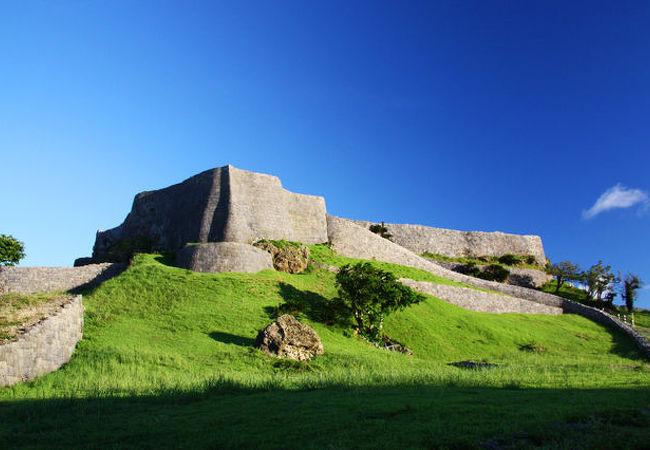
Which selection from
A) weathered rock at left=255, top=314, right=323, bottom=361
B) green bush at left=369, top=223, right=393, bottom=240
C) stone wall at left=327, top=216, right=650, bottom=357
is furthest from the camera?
A: green bush at left=369, top=223, right=393, bottom=240

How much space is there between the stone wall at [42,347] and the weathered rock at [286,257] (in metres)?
18.7

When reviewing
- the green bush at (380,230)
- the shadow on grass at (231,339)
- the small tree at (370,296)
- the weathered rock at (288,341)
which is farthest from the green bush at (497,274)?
the shadow on grass at (231,339)

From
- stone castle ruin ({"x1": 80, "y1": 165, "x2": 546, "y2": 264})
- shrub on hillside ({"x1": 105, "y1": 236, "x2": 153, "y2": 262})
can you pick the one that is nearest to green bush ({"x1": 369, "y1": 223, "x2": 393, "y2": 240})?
stone castle ruin ({"x1": 80, "y1": 165, "x2": 546, "y2": 264})

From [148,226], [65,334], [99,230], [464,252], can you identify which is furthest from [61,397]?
[464,252]

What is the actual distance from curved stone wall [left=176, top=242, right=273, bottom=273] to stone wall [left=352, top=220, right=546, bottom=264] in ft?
112

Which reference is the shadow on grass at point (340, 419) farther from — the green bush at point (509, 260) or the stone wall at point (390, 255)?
the green bush at point (509, 260)

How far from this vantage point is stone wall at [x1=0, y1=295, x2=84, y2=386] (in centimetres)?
1480

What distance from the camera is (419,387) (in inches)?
487

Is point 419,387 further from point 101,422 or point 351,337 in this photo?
point 351,337

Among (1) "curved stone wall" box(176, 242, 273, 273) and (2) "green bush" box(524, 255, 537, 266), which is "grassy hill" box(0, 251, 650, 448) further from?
(2) "green bush" box(524, 255, 537, 266)

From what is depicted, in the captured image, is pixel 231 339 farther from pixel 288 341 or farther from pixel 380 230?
pixel 380 230

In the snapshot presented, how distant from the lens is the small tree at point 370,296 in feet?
96.8

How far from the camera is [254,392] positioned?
1284cm

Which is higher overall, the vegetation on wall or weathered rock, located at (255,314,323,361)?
the vegetation on wall
